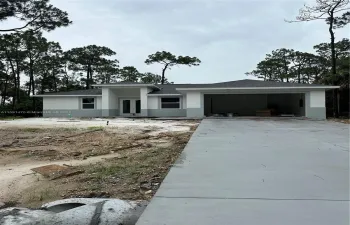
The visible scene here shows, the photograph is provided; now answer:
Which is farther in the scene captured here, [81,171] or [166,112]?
[166,112]

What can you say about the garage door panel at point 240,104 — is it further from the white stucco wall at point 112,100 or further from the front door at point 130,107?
the white stucco wall at point 112,100

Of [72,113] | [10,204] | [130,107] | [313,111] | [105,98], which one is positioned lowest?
[10,204]

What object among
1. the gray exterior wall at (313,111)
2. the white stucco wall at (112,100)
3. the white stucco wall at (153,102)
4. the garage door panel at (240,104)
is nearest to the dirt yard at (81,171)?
the gray exterior wall at (313,111)

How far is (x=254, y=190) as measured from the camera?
3754 millimetres

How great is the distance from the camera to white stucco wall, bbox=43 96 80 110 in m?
28.8

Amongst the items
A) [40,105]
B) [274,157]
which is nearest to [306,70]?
[40,105]

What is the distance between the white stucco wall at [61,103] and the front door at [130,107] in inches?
164

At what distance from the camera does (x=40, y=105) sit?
1437 inches

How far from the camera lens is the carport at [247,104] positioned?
92.6ft

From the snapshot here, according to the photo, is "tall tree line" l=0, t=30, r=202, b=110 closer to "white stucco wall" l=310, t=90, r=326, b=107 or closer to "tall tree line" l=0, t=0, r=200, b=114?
"tall tree line" l=0, t=0, r=200, b=114

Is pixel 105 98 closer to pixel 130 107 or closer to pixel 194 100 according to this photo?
pixel 130 107

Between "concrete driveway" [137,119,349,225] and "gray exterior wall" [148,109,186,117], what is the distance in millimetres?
20638

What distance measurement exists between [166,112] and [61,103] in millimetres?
10074

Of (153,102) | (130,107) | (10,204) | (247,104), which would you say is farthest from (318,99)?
(10,204)
